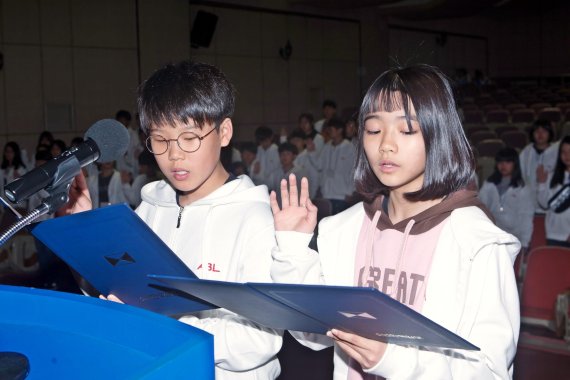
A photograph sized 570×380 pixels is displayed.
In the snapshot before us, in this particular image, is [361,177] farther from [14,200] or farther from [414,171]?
[14,200]

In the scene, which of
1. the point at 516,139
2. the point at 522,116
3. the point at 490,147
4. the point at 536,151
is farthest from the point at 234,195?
the point at 522,116

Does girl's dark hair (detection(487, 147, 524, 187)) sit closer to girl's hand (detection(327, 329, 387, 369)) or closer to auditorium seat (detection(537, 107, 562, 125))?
girl's hand (detection(327, 329, 387, 369))

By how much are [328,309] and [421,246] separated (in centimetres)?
46

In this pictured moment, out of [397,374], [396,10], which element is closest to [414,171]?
[397,374]

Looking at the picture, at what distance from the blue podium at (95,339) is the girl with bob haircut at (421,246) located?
536mm

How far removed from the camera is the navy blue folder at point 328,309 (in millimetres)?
890

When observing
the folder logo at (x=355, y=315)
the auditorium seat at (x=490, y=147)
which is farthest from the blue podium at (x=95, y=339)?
the auditorium seat at (x=490, y=147)

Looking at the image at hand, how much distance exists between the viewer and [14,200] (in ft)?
3.08

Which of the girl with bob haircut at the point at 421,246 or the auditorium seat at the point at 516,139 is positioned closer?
the girl with bob haircut at the point at 421,246

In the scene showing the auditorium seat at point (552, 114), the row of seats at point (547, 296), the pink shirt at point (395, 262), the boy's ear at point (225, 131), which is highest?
the auditorium seat at point (552, 114)

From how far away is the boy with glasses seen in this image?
1442 millimetres

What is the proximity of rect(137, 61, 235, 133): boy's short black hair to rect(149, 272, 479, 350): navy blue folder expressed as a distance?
1.78 feet

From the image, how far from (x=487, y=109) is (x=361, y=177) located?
12.9 metres

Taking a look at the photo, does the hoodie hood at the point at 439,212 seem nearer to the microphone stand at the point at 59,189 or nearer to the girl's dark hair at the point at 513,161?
the microphone stand at the point at 59,189
